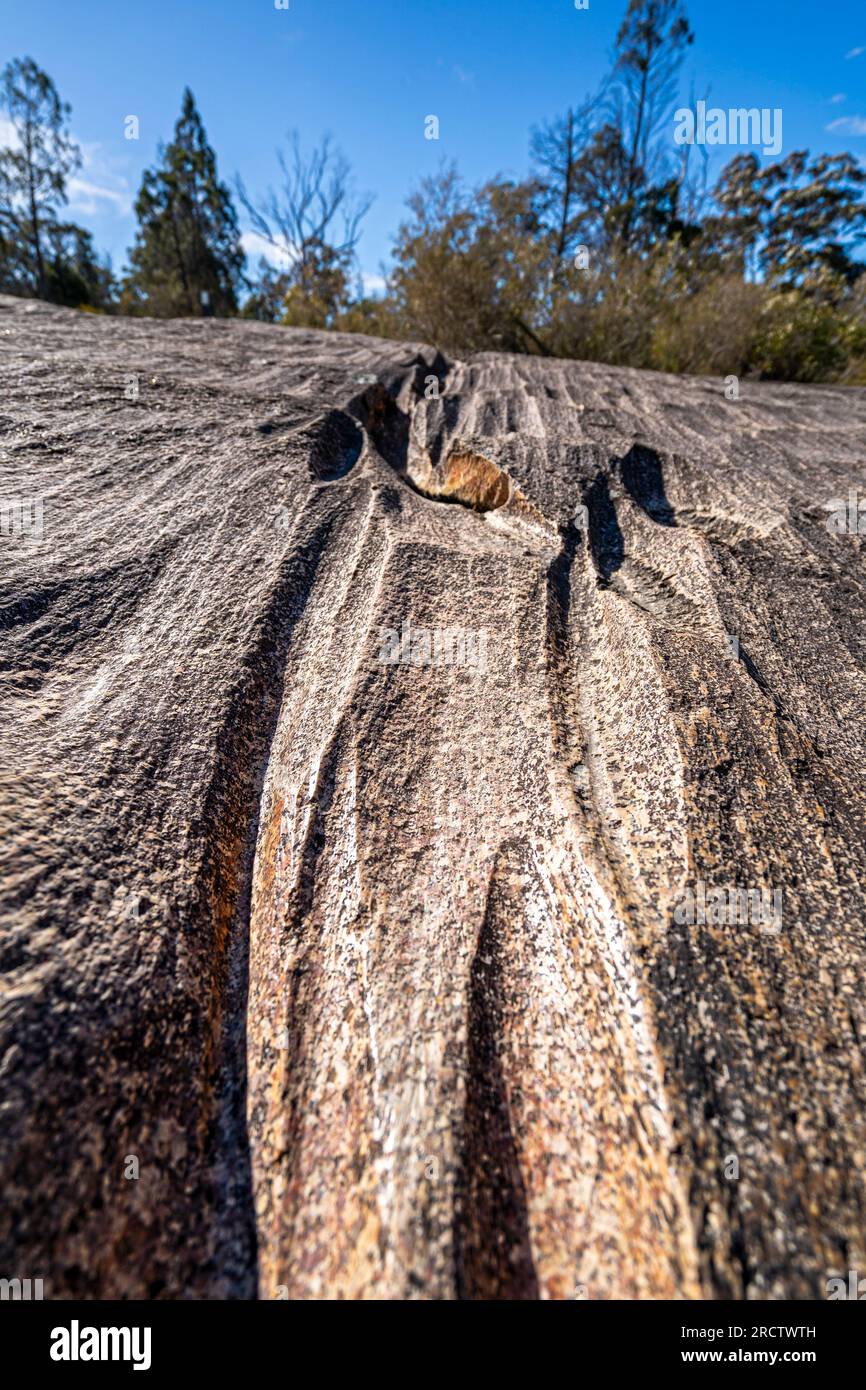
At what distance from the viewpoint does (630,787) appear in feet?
6.99

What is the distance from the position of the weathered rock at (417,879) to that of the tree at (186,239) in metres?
23.3

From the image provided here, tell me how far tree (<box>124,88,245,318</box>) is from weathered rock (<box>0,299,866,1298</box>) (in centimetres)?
2325

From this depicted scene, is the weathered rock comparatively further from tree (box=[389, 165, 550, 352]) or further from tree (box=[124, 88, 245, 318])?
tree (box=[124, 88, 245, 318])

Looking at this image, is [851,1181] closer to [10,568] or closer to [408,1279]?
[408,1279]

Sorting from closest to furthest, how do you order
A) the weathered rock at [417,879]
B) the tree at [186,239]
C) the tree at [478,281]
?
the weathered rock at [417,879]
the tree at [478,281]
the tree at [186,239]

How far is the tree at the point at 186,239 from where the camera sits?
2092 centimetres

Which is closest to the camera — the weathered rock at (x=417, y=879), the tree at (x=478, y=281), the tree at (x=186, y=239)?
the weathered rock at (x=417, y=879)

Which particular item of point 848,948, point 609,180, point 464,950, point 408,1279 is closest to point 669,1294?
point 408,1279

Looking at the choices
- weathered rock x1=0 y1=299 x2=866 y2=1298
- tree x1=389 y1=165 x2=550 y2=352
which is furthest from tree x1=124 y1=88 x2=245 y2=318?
weathered rock x1=0 y1=299 x2=866 y2=1298

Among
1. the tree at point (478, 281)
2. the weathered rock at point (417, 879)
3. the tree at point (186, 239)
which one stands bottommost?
the weathered rock at point (417, 879)

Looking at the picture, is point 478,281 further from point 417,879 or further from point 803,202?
point 803,202

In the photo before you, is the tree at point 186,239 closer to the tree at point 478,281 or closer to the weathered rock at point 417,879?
the tree at point 478,281

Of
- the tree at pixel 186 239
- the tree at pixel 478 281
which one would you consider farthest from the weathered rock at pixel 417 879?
the tree at pixel 186 239

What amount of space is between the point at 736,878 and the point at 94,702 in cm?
234
